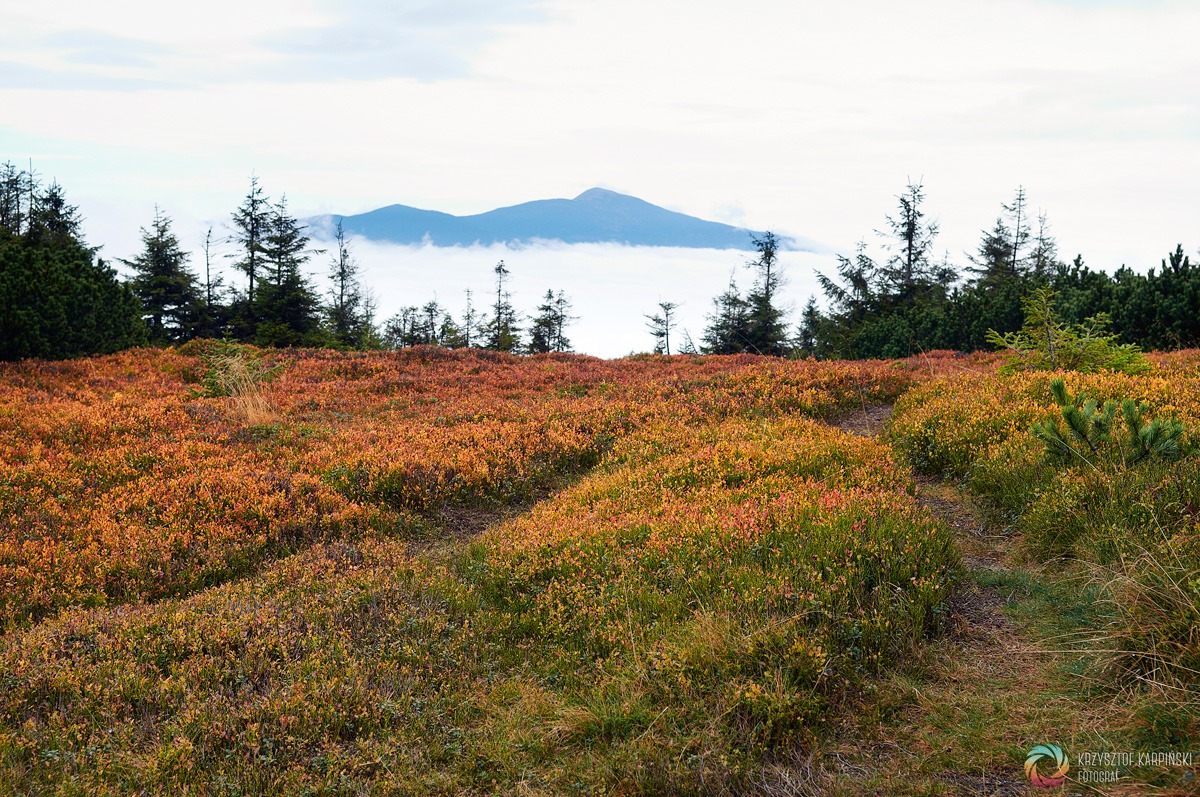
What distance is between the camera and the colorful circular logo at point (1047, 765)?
13.6 ft

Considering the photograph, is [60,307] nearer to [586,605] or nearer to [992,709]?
[586,605]

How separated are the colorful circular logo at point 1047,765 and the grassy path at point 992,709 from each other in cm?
7

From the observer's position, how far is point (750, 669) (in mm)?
5309

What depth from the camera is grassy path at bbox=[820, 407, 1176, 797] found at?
4.34m

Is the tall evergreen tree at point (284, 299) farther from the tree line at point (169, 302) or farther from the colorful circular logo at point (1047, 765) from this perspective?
the colorful circular logo at point (1047, 765)

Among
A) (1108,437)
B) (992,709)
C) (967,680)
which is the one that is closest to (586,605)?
(967,680)

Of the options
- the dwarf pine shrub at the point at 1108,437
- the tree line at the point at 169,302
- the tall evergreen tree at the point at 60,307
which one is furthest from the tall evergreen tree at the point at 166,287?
the dwarf pine shrub at the point at 1108,437

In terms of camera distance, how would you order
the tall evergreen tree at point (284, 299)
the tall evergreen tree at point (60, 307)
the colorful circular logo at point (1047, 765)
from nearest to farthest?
1. the colorful circular logo at point (1047, 765)
2. the tall evergreen tree at point (60, 307)
3. the tall evergreen tree at point (284, 299)

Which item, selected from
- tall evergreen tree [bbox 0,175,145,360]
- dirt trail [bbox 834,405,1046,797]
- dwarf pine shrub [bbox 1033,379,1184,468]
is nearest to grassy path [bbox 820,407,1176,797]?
dirt trail [bbox 834,405,1046,797]

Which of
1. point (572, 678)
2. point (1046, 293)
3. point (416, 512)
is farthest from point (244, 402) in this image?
point (1046, 293)

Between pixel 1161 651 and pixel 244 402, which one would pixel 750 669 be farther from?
pixel 244 402

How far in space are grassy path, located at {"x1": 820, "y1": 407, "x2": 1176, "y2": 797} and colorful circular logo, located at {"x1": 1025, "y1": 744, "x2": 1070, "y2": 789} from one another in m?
0.07

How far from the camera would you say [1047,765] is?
425 cm

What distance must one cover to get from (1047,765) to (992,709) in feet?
2.37
